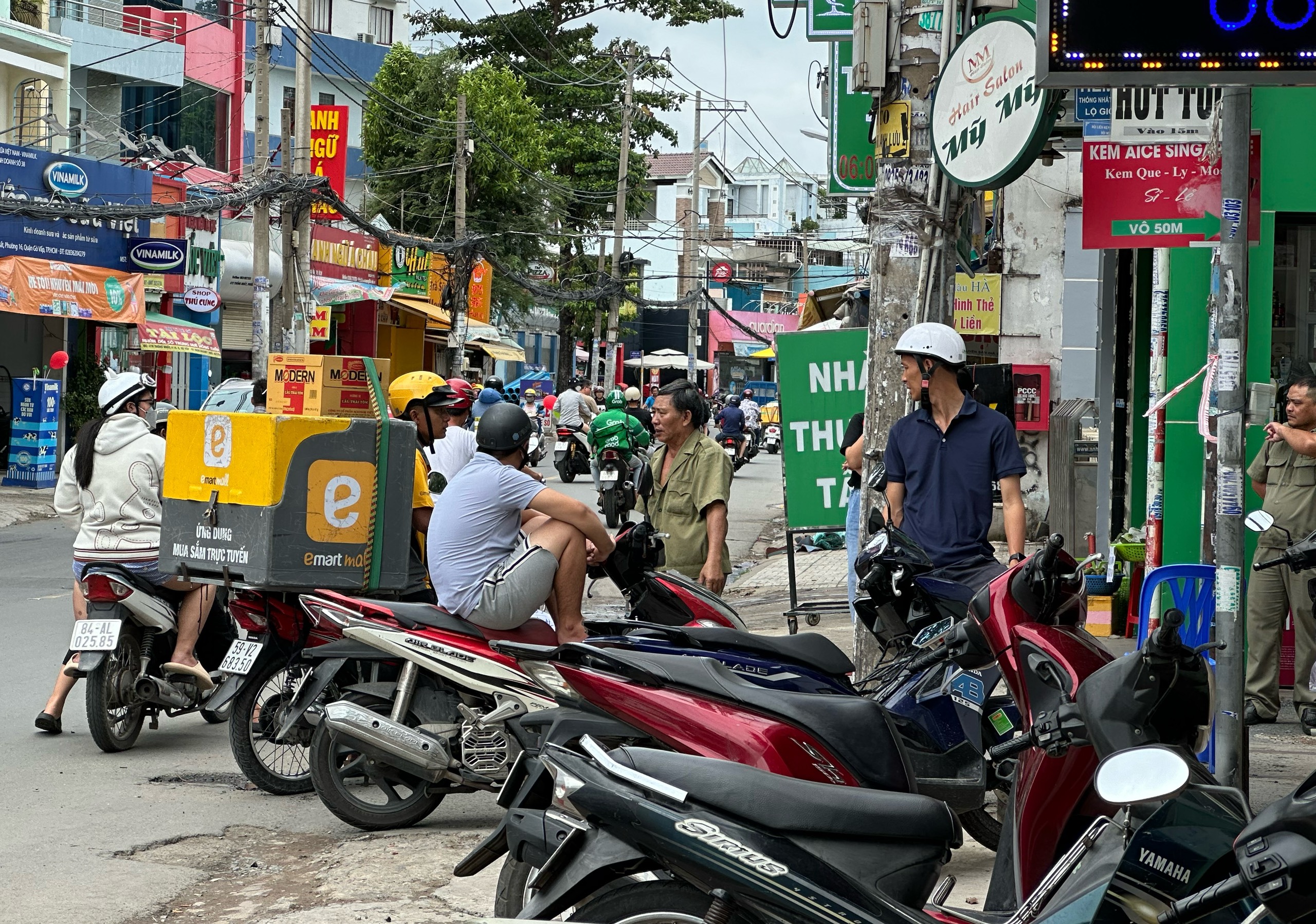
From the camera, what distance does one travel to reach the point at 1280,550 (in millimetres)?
7559

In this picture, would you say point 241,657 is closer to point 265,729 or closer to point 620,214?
point 265,729

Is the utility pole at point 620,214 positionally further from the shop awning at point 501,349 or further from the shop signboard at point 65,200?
the shop signboard at point 65,200

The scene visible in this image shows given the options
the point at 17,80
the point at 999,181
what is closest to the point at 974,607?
the point at 999,181

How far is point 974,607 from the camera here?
411 centimetres

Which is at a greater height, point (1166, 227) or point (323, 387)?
point (1166, 227)

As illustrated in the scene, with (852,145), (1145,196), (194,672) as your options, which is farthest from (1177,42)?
(852,145)

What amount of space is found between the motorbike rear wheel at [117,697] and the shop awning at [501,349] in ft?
111

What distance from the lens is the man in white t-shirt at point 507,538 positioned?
19.7 feet

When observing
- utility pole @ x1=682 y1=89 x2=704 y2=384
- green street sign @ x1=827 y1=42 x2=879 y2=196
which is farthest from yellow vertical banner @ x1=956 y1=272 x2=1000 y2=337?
utility pole @ x1=682 y1=89 x2=704 y2=384

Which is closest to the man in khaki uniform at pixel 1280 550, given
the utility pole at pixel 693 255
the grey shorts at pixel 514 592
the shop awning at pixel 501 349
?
the grey shorts at pixel 514 592

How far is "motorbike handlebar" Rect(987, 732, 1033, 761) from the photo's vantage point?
10.9 ft

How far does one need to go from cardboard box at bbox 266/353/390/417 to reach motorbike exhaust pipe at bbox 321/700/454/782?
5.71 feet

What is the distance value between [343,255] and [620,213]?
11222 mm

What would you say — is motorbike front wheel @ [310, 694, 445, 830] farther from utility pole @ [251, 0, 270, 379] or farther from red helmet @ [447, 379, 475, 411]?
utility pole @ [251, 0, 270, 379]
